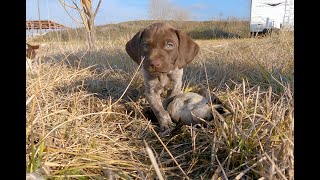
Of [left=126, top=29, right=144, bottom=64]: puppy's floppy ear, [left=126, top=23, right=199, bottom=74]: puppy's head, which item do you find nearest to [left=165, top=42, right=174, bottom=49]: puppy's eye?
[left=126, top=23, right=199, bottom=74]: puppy's head

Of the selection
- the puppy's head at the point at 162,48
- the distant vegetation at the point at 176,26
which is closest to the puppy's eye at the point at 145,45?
the puppy's head at the point at 162,48

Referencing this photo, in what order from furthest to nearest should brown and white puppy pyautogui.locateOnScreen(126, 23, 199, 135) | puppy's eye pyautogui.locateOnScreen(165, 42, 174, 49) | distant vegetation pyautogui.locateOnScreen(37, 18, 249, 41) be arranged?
distant vegetation pyautogui.locateOnScreen(37, 18, 249, 41) → puppy's eye pyautogui.locateOnScreen(165, 42, 174, 49) → brown and white puppy pyautogui.locateOnScreen(126, 23, 199, 135)

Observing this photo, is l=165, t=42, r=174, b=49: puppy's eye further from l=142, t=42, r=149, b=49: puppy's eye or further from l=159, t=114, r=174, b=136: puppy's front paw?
l=159, t=114, r=174, b=136: puppy's front paw

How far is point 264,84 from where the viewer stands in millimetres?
3730

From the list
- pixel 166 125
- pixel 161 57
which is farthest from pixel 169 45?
pixel 166 125

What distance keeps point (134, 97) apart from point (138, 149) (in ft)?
5.21

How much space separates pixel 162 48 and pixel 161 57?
149mm

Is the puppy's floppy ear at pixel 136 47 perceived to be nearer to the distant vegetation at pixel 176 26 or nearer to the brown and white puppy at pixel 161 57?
the brown and white puppy at pixel 161 57

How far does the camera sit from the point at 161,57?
300 centimetres

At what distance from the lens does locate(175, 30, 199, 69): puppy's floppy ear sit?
3.21m

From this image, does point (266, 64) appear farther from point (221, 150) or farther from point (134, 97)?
point (221, 150)

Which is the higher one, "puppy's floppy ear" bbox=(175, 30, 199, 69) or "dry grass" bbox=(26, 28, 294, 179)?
"puppy's floppy ear" bbox=(175, 30, 199, 69)

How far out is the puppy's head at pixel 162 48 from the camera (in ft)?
9.78
